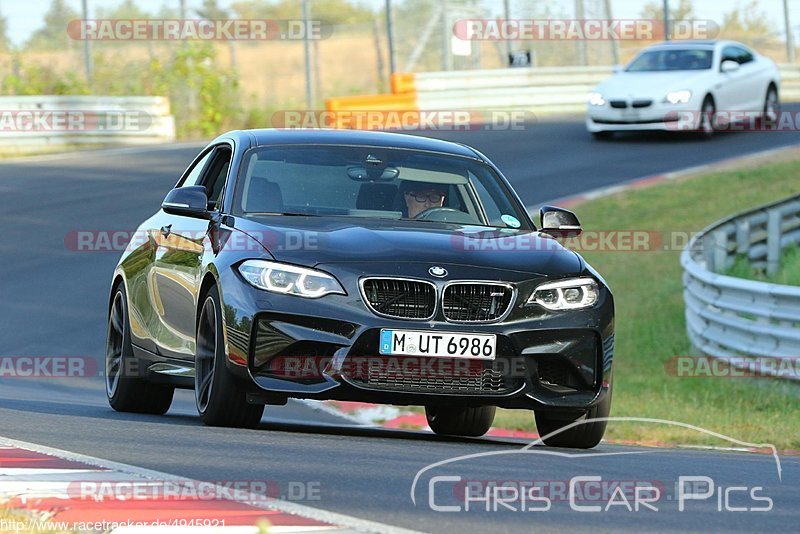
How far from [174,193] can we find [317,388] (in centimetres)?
156

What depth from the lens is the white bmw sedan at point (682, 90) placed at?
1012 inches

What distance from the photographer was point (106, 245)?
18.3 meters

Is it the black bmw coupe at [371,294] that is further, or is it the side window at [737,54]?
the side window at [737,54]

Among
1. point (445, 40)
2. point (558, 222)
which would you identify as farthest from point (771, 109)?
point (558, 222)

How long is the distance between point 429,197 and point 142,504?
3.63m

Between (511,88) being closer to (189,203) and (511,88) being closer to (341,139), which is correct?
(341,139)

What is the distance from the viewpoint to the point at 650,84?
25.7 meters

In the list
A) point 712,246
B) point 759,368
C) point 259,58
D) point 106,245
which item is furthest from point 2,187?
point 259,58

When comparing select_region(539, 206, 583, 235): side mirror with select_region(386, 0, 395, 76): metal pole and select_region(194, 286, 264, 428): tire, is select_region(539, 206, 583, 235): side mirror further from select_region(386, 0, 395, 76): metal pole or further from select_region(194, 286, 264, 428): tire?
select_region(386, 0, 395, 76): metal pole

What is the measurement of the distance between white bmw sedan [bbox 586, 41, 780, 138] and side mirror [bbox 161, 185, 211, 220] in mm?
18046

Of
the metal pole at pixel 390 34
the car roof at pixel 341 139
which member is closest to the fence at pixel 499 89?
the metal pole at pixel 390 34

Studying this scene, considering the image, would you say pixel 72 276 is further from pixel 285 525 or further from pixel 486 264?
pixel 285 525

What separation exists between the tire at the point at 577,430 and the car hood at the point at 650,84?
58.4 ft

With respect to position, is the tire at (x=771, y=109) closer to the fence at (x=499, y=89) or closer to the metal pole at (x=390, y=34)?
the fence at (x=499, y=89)
